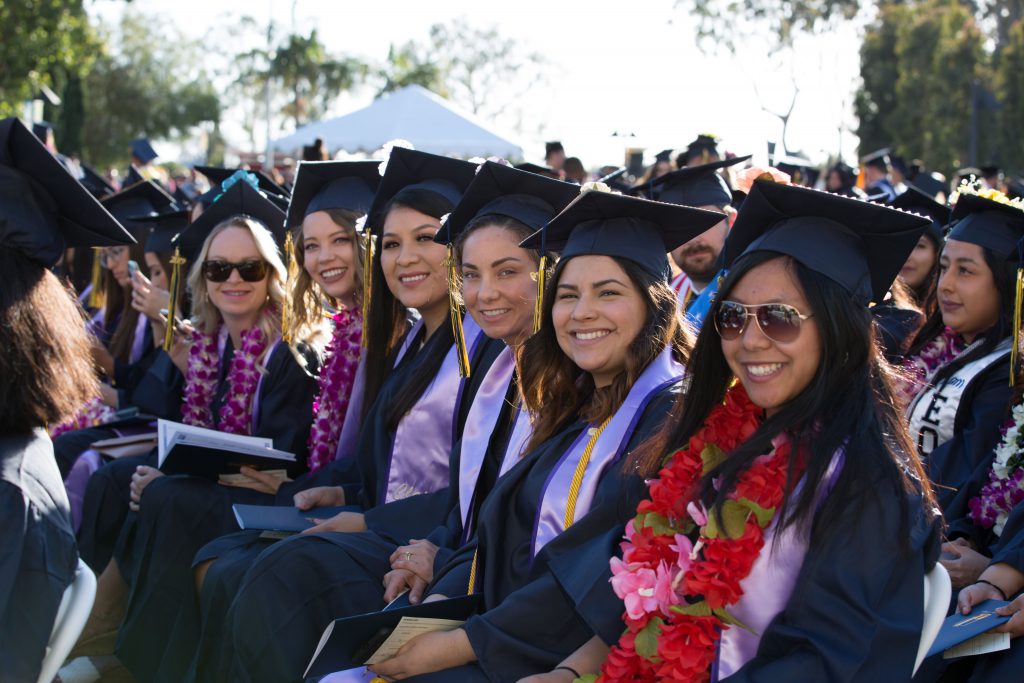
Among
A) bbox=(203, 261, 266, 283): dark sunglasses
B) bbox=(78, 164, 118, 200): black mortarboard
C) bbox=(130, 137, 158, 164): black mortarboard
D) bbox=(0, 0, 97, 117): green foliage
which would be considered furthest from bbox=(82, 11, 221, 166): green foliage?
bbox=(203, 261, 266, 283): dark sunglasses

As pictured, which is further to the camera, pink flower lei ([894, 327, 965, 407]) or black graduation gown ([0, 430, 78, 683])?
pink flower lei ([894, 327, 965, 407])

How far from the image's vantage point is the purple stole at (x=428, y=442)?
426 cm

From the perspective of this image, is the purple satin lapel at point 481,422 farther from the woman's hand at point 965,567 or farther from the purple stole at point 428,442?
the woman's hand at point 965,567

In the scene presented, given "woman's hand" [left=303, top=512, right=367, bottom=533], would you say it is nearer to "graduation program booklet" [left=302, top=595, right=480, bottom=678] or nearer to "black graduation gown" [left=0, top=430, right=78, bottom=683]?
"graduation program booklet" [left=302, top=595, right=480, bottom=678]

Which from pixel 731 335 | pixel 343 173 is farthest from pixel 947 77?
pixel 731 335

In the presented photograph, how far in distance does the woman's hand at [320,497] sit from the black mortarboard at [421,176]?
3.85 ft

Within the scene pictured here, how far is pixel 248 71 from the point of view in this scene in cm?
5897

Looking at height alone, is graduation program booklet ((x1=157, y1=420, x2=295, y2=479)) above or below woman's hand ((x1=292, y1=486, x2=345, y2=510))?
above

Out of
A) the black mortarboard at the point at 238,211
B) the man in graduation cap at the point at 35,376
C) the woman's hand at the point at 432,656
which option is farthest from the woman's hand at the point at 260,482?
the woman's hand at the point at 432,656

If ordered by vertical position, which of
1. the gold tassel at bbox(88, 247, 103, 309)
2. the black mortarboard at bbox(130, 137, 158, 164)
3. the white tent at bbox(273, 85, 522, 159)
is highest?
the white tent at bbox(273, 85, 522, 159)

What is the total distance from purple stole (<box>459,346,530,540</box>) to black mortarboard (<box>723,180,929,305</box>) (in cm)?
126

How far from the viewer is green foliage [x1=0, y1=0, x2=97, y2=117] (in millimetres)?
18703

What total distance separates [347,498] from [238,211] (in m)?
1.87

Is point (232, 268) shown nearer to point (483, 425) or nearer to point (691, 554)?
point (483, 425)
